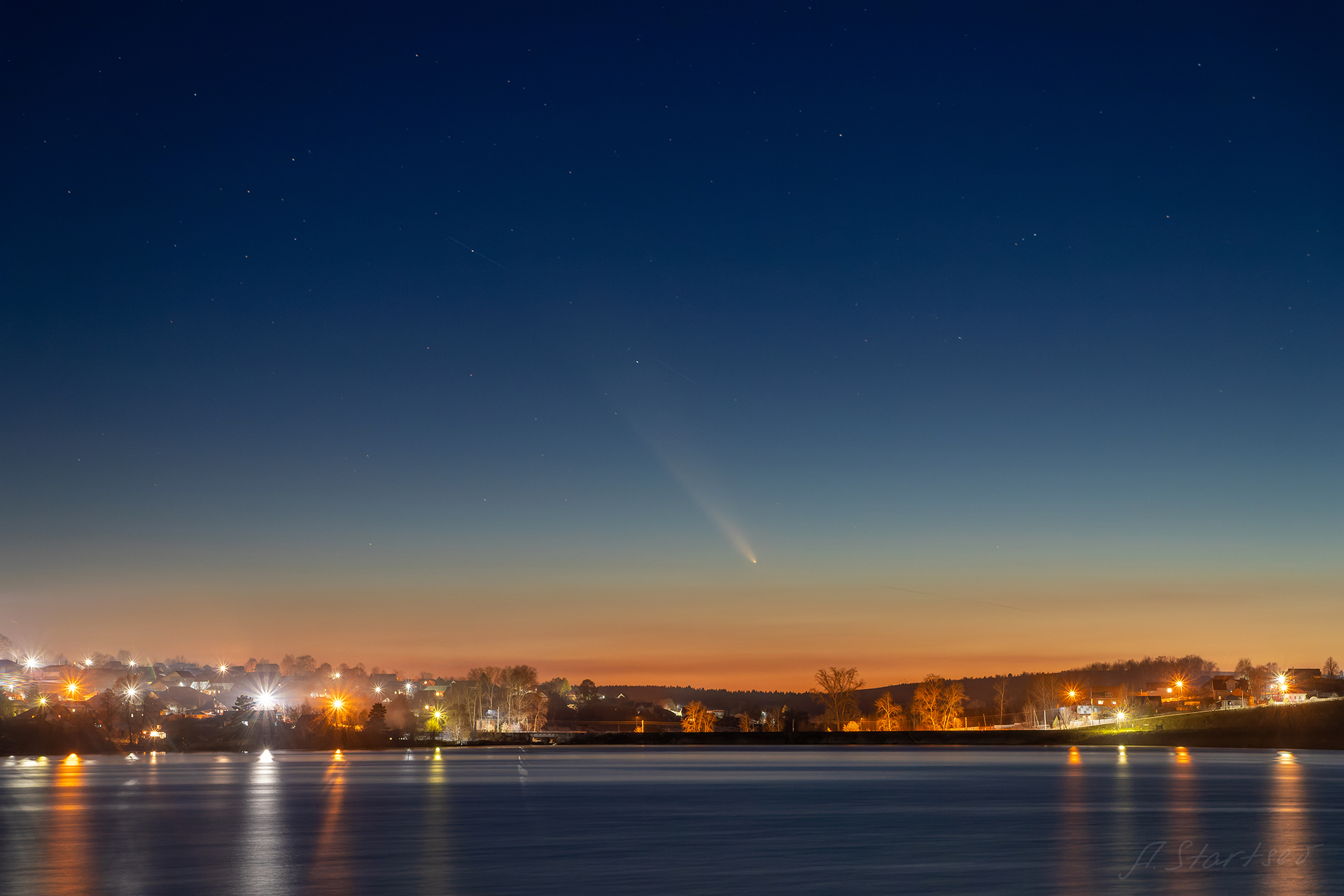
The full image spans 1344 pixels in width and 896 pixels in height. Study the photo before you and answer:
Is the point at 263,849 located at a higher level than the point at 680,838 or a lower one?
higher

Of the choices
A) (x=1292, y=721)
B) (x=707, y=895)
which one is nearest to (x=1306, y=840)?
(x=707, y=895)

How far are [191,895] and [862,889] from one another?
1116cm

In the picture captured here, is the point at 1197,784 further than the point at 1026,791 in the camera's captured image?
Yes

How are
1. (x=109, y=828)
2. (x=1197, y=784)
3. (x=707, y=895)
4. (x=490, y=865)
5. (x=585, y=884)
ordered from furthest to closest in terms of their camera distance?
(x=1197, y=784) < (x=109, y=828) < (x=490, y=865) < (x=585, y=884) < (x=707, y=895)

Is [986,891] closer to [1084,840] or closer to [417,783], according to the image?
[1084,840]

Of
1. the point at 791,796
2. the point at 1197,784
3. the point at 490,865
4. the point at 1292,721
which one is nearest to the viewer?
the point at 490,865

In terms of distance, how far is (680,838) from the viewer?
29.7 metres

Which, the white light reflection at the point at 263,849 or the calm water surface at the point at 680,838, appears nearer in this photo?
the white light reflection at the point at 263,849

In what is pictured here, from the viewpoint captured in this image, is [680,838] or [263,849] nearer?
[263,849]

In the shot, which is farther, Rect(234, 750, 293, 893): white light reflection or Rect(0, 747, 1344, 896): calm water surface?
Rect(0, 747, 1344, 896): calm water surface

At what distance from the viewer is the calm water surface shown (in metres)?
20.8

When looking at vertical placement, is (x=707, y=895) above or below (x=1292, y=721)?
above

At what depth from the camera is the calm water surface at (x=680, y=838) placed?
2078 centimetres

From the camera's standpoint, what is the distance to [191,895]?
63.1 ft
